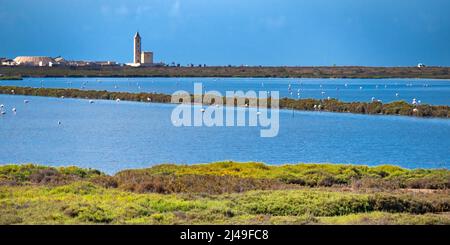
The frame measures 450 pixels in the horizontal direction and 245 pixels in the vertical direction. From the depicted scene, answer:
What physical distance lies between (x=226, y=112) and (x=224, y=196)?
4179 cm

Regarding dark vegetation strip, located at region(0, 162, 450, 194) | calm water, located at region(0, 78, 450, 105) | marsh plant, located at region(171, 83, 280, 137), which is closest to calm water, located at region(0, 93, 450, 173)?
marsh plant, located at region(171, 83, 280, 137)

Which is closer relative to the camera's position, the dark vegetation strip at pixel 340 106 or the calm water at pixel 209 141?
the calm water at pixel 209 141

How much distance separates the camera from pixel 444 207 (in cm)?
1666

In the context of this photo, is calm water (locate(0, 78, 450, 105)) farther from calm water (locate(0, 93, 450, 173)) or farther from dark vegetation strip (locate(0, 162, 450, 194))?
dark vegetation strip (locate(0, 162, 450, 194))

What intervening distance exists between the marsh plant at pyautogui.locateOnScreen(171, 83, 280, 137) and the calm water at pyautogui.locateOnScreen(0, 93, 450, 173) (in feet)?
3.59

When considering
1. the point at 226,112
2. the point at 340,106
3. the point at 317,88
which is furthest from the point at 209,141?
Answer: the point at 317,88

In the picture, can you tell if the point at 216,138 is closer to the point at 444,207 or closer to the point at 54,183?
the point at 54,183

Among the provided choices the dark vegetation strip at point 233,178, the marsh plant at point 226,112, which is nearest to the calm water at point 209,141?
the marsh plant at point 226,112

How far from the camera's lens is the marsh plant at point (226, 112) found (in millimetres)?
49103

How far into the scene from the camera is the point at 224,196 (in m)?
17.3

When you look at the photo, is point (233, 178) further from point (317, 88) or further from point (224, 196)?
point (317, 88)

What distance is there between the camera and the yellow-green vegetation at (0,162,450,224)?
14.2 metres

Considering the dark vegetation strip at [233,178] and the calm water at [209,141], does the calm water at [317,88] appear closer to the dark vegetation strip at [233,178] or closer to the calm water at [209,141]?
the calm water at [209,141]

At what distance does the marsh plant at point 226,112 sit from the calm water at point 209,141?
1.09 metres
